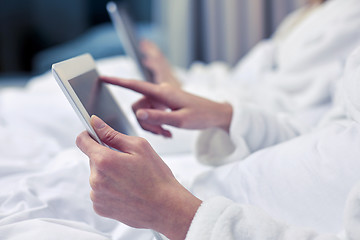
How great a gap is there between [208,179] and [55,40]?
8.28 feet

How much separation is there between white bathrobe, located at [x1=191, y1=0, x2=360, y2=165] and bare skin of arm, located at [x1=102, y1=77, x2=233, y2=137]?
0.16ft

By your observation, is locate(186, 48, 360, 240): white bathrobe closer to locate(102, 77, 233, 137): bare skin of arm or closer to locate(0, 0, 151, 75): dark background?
locate(102, 77, 233, 137): bare skin of arm

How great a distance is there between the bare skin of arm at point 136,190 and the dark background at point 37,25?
2409mm

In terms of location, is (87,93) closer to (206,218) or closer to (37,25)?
(206,218)

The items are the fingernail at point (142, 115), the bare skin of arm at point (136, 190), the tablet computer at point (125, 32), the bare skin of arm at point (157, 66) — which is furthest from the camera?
the bare skin of arm at point (157, 66)

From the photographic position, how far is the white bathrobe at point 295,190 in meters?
0.39

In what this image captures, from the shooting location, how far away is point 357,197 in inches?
15.5

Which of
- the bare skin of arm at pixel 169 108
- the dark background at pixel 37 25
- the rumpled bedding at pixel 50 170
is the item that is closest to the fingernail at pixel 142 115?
the bare skin of arm at pixel 169 108

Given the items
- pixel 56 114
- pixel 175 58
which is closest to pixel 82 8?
pixel 175 58

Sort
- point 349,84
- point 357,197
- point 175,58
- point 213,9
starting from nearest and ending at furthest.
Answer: point 357,197 < point 349,84 < point 213,9 < point 175,58

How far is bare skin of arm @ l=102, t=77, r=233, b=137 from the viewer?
22.5 inches

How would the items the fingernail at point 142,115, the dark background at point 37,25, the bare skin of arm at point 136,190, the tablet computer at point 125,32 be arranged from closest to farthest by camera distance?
the bare skin of arm at point 136,190 → the fingernail at point 142,115 → the tablet computer at point 125,32 → the dark background at point 37,25

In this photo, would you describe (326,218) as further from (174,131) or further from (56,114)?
(56,114)

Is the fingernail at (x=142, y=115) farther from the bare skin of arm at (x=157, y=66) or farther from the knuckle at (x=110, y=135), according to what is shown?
the bare skin of arm at (x=157, y=66)
